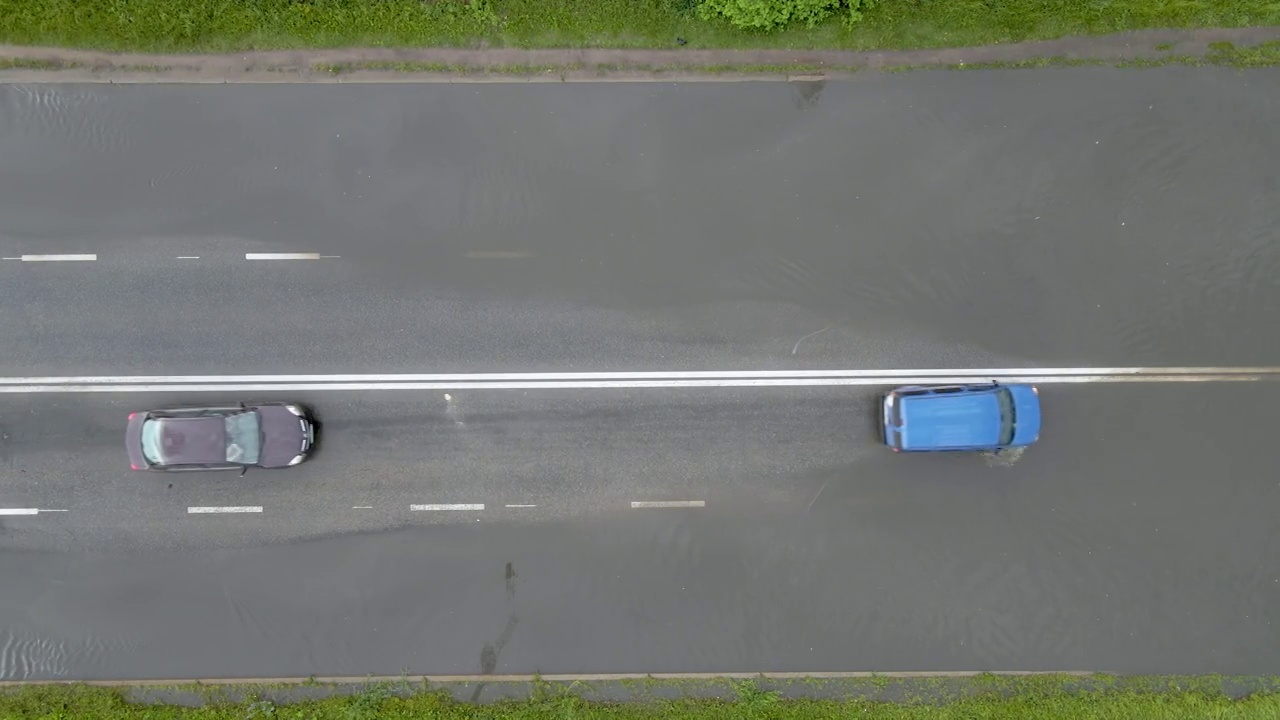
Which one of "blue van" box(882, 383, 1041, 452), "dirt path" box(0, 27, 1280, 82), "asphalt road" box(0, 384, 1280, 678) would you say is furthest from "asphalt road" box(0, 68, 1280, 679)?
"blue van" box(882, 383, 1041, 452)

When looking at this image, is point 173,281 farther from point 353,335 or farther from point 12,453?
point 12,453

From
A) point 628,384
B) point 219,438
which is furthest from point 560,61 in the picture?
point 219,438

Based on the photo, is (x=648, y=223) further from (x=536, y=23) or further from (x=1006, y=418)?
(x=1006, y=418)

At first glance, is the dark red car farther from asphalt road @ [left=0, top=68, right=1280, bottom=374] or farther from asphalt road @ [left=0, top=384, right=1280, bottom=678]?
asphalt road @ [left=0, top=68, right=1280, bottom=374]

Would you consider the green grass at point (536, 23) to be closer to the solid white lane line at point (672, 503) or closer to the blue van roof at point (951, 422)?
the blue van roof at point (951, 422)

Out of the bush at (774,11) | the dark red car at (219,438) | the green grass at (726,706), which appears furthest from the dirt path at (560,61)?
the green grass at (726,706)

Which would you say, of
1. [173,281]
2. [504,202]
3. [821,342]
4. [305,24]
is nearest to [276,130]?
[305,24]
